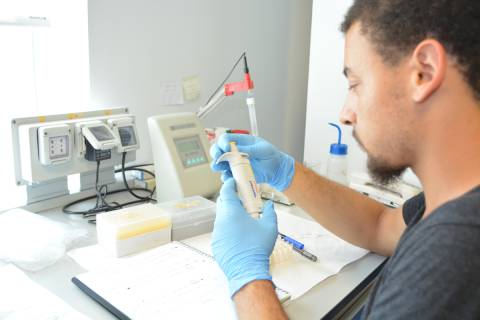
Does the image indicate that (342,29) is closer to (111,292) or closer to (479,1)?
(479,1)

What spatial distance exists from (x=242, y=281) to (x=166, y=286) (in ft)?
0.50

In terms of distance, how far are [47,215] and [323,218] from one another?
30.4 inches

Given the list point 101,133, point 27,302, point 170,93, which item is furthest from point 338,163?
point 27,302

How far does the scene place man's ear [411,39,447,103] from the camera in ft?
2.11

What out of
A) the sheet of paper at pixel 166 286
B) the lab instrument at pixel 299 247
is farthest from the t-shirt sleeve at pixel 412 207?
the sheet of paper at pixel 166 286

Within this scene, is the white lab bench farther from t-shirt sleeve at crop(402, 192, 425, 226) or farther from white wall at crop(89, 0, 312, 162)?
white wall at crop(89, 0, 312, 162)

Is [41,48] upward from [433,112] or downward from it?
upward

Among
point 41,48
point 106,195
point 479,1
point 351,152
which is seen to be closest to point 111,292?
point 106,195

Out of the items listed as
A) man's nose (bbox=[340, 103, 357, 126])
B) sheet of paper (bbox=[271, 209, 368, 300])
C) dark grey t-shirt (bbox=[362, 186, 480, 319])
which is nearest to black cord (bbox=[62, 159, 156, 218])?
sheet of paper (bbox=[271, 209, 368, 300])

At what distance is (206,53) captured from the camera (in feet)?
6.16

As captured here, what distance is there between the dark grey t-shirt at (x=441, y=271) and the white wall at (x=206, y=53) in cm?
120

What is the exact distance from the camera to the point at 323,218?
1123mm

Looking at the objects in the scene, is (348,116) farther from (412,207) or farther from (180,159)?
(180,159)

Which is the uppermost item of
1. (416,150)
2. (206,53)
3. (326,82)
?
(206,53)
